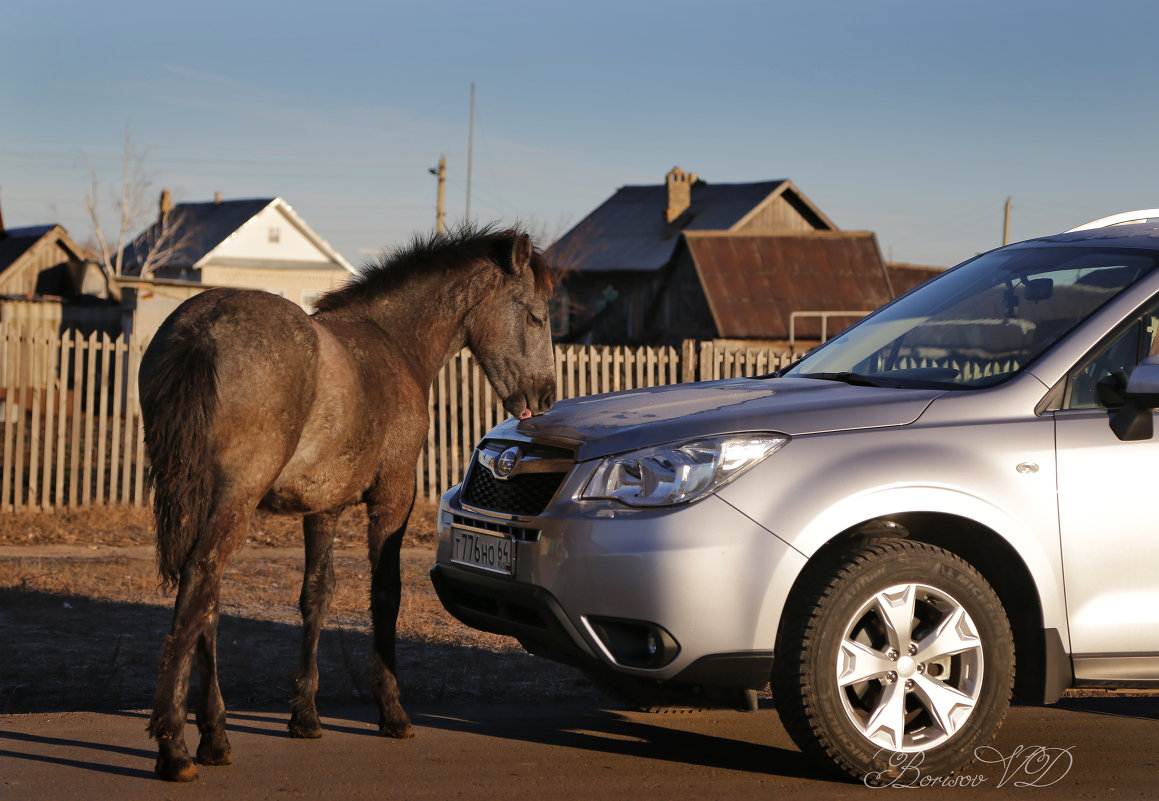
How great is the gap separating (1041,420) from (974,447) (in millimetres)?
304

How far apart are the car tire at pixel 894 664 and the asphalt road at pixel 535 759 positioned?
5.8 inches

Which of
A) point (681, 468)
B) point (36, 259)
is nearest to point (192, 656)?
point (681, 468)

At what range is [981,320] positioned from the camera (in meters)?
5.59

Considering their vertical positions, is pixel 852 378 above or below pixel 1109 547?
above

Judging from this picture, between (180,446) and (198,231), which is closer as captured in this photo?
(180,446)

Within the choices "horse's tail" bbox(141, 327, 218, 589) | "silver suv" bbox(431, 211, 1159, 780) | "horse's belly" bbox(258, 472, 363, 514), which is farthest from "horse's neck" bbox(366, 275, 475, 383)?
"horse's tail" bbox(141, 327, 218, 589)

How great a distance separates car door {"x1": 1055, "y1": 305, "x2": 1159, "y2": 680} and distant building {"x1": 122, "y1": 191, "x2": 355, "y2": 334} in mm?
58473

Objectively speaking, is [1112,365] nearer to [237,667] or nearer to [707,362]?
[237,667]

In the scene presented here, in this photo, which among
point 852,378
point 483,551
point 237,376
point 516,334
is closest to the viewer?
point 237,376

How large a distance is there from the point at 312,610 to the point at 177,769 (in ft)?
3.58

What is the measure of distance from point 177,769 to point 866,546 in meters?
2.55

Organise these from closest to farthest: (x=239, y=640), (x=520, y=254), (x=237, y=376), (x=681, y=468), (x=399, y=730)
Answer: (x=681, y=468) → (x=237, y=376) → (x=399, y=730) → (x=520, y=254) → (x=239, y=640)

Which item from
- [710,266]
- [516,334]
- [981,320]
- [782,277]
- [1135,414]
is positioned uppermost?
[710,266]

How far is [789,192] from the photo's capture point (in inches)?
2149
